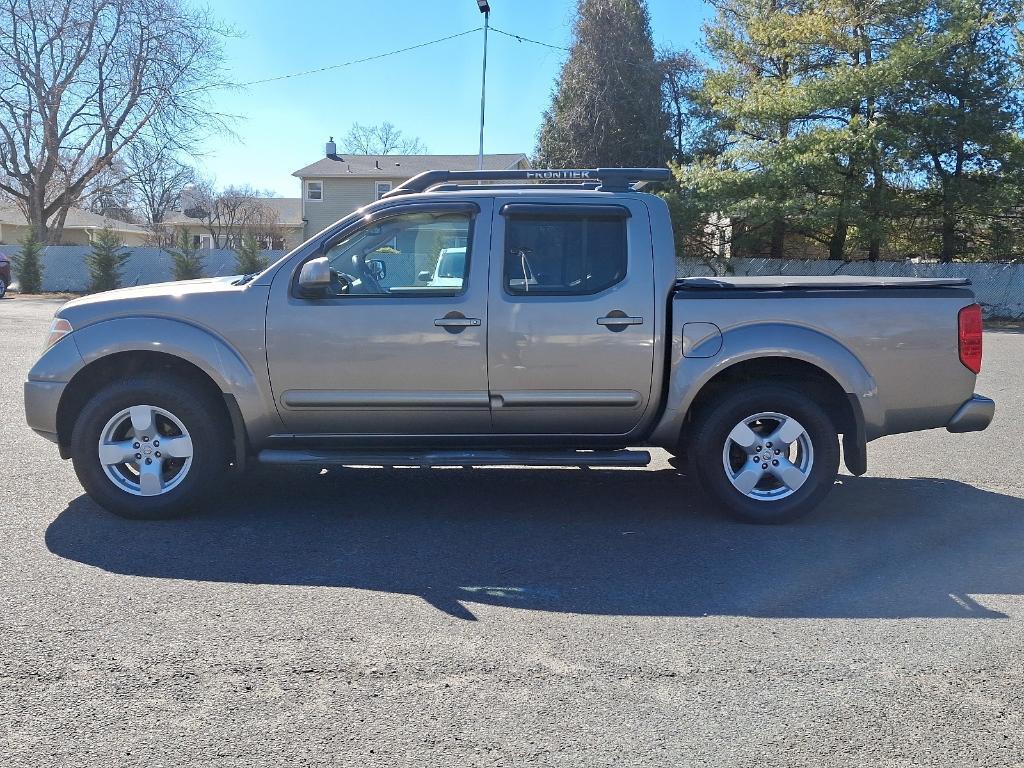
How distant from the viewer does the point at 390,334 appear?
5281 mm

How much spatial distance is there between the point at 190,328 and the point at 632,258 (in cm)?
270

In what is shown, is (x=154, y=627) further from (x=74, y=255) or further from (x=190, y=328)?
(x=74, y=255)

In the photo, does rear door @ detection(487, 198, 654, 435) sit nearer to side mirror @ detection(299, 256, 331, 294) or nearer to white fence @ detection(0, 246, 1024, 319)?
side mirror @ detection(299, 256, 331, 294)

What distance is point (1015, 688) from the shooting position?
3389 mm

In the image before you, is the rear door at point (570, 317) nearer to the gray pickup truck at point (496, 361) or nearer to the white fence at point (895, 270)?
the gray pickup truck at point (496, 361)

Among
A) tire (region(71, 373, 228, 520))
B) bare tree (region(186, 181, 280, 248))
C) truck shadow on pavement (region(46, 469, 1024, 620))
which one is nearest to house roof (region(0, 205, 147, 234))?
bare tree (region(186, 181, 280, 248))

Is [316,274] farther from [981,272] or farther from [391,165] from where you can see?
[391,165]

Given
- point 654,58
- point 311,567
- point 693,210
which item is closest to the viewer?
point 311,567

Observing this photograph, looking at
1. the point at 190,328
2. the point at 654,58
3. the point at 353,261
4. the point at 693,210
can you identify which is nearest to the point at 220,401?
the point at 190,328

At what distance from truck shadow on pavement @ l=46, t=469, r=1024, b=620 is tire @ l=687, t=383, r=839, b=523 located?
161 millimetres

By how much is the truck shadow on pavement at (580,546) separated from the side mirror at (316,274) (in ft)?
4.78

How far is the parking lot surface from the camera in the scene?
9.87 feet

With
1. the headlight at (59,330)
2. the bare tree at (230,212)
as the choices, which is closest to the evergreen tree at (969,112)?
the headlight at (59,330)

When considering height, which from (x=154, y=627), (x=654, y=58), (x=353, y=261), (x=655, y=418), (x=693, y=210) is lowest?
(x=154, y=627)
